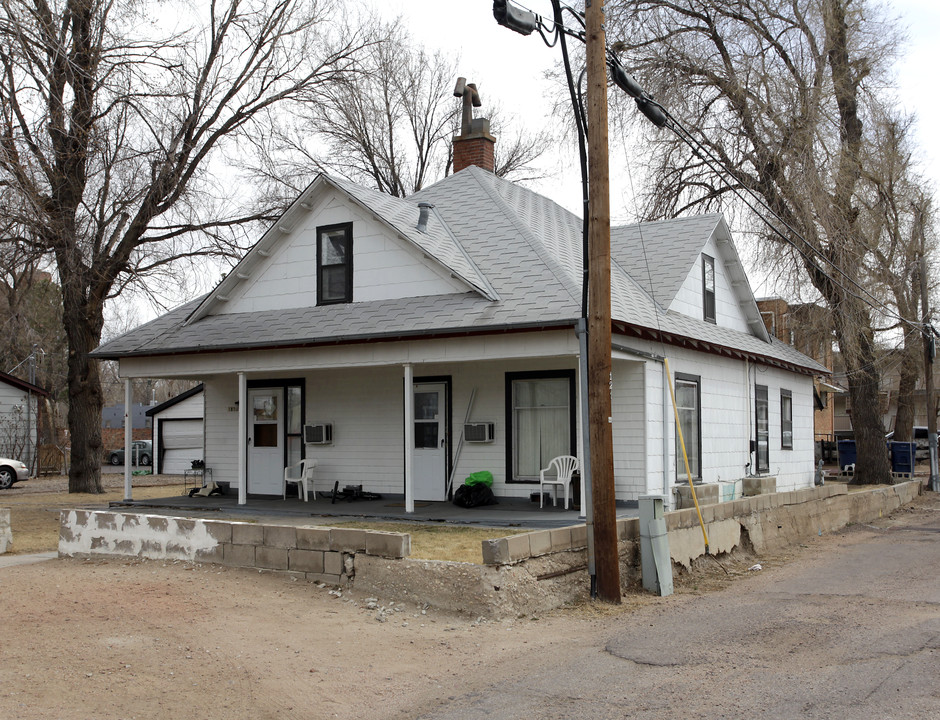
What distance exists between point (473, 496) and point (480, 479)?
0.35 m

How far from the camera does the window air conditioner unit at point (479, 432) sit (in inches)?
591

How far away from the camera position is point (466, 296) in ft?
47.0

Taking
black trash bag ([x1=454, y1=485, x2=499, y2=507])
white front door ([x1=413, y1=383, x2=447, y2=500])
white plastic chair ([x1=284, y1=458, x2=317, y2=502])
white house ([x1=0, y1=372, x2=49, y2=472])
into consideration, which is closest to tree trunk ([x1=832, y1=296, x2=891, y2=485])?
white front door ([x1=413, y1=383, x2=447, y2=500])

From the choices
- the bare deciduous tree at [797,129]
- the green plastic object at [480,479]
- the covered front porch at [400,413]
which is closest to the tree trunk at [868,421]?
the bare deciduous tree at [797,129]

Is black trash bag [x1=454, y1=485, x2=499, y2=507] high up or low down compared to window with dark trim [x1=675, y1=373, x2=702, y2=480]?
down

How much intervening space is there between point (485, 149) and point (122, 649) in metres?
15.1

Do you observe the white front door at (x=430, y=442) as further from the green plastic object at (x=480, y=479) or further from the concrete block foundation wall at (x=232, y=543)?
→ the concrete block foundation wall at (x=232, y=543)

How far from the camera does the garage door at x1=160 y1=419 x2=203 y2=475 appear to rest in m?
38.6

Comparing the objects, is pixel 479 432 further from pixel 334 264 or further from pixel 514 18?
pixel 514 18

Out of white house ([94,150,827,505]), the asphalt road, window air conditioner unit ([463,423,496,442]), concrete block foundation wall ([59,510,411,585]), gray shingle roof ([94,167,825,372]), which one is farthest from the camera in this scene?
window air conditioner unit ([463,423,496,442])

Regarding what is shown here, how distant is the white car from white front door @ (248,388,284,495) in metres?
13.0

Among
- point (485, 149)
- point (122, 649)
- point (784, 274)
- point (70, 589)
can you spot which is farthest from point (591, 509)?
point (784, 274)

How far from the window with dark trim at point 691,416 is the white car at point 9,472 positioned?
804 inches

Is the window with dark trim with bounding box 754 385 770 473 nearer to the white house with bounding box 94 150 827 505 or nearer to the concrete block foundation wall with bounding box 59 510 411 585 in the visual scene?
the white house with bounding box 94 150 827 505
